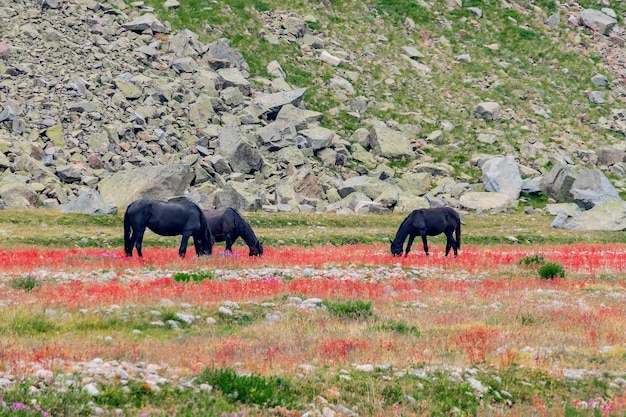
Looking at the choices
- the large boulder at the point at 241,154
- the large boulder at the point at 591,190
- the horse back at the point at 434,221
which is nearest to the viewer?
the horse back at the point at 434,221

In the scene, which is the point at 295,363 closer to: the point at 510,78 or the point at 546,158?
the point at 546,158

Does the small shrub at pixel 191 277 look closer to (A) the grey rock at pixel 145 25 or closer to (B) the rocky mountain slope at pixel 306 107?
(B) the rocky mountain slope at pixel 306 107

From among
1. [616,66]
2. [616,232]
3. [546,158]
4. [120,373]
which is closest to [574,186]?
[546,158]

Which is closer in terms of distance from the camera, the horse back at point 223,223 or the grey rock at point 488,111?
the horse back at point 223,223

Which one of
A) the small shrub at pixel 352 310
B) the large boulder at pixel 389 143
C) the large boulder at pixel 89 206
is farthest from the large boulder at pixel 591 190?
the small shrub at pixel 352 310

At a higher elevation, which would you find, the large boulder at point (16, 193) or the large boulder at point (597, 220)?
the large boulder at point (16, 193)

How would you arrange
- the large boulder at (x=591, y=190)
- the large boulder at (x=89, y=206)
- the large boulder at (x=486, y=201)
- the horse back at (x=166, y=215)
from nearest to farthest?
the horse back at (x=166, y=215) → the large boulder at (x=89, y=206) → the large boulder at (x=591, y=190) → the large boulder at (x=486, y=201)

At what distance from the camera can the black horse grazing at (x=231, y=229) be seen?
34.2m

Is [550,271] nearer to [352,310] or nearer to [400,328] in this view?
[352,310]

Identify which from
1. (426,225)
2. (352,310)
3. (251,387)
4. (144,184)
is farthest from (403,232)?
(251,387)

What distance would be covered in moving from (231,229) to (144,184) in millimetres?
20965

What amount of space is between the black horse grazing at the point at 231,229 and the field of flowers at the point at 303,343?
663 cm

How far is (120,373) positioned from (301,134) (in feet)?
191

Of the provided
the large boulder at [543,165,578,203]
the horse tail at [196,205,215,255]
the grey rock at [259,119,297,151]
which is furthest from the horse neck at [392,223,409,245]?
the large boulder at [543,165,578,203]
